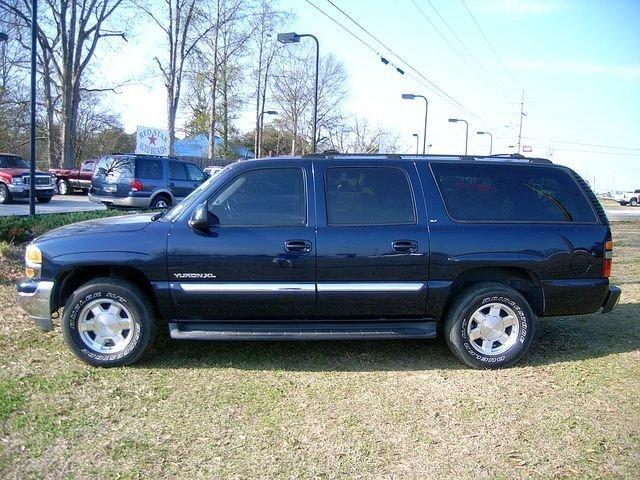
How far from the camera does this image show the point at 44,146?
171 feet

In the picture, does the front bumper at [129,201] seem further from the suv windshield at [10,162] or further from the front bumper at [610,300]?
the front bumper at [610,300]

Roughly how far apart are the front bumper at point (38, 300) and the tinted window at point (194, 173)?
13527 mm

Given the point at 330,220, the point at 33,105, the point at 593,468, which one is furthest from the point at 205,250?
the point at 33,105

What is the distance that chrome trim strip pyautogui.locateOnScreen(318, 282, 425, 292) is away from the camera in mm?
4641

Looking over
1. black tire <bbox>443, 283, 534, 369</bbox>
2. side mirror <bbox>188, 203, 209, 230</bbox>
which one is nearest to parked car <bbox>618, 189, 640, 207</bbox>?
black tire <bbox>443, 283, 534, 369</bbox>

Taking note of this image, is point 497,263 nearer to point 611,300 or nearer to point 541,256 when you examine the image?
point 541,256

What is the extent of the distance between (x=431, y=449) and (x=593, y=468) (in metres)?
0.93

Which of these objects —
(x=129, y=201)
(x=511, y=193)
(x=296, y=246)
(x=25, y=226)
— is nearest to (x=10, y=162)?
(x=129, y=201)

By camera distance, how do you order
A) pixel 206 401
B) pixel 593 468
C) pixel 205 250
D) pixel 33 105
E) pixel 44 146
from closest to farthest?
pixel 593 468 < pixel 206 401 < pixel 205 250 < pixel 33 105 < pixel 44 146

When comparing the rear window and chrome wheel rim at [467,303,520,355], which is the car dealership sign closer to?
the rear window

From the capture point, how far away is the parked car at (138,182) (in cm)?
1638

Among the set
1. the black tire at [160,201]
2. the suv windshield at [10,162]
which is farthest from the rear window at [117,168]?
the suv windshield at [10,162]

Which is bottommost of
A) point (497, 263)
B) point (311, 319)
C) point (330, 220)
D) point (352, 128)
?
point (311, 319)

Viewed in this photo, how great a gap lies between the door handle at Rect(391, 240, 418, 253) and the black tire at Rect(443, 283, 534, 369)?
2.14ft
